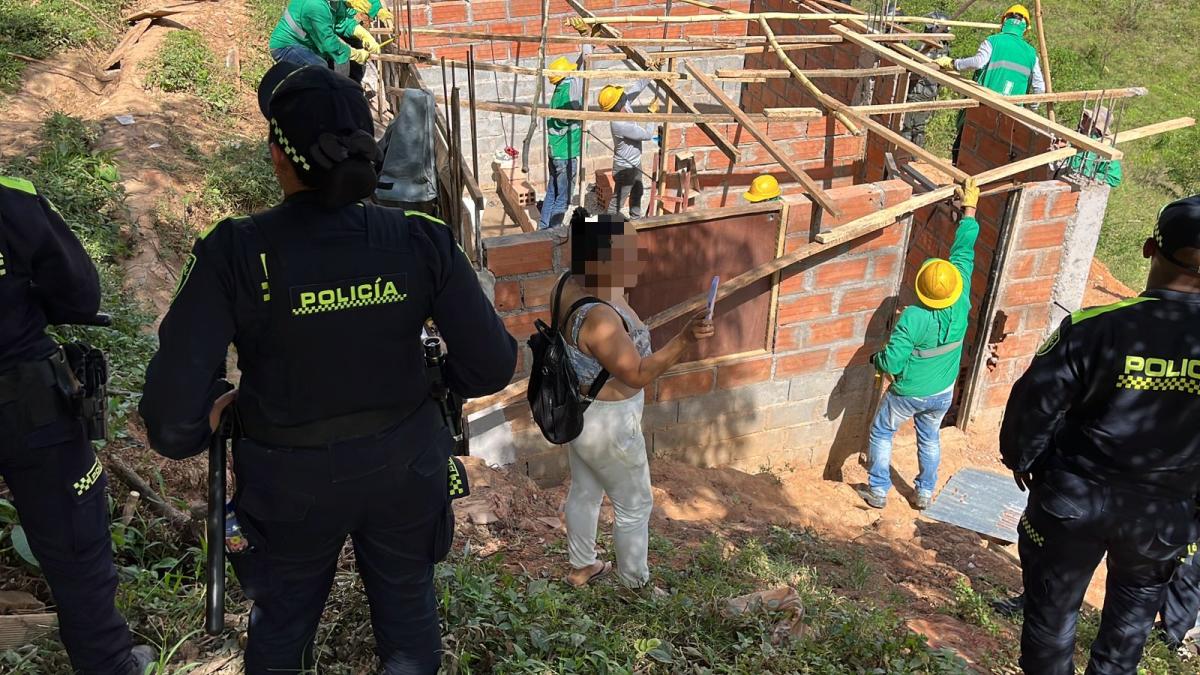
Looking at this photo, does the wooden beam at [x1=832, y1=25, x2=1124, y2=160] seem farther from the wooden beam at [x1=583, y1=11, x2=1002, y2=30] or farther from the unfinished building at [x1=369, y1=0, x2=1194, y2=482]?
the wooden beam at [x1=583, y1=11, x2=1002, y2=30]

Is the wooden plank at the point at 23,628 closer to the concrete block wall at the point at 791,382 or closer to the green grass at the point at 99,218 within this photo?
the green grass at the point at 99,218

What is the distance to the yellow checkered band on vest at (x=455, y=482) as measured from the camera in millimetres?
2657

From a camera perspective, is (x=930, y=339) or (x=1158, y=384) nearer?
(x=1158, y=384)

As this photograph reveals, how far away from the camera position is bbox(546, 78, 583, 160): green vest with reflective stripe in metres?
8.23

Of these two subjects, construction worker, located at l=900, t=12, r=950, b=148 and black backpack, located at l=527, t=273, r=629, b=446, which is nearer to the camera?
black backpack, located at l=527, t=273, r=629, b=446

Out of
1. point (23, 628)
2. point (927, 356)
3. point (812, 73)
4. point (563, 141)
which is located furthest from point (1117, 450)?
point (563, 141)

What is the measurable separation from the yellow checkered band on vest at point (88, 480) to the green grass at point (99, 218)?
4.97ft

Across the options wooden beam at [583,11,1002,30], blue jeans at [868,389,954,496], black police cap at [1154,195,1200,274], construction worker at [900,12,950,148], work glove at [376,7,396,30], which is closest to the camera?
black police cap at [1154,195,1200,274]

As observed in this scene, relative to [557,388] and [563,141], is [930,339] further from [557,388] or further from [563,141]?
[563,141]

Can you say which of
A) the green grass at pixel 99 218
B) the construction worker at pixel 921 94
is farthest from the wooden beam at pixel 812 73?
the green grass at pixel 99 218

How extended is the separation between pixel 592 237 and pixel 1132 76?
45.9 feet

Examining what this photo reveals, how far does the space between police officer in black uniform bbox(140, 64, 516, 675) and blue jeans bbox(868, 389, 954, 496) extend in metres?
4.01

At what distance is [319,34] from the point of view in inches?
295

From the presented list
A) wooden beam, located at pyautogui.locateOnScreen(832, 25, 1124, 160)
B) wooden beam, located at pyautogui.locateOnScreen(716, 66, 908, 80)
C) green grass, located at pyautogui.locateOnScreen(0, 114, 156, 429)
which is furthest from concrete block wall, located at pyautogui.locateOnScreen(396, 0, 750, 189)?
wooden beam, located at pyautogui.locateOnScreen(832, 25, 1124, 160)
